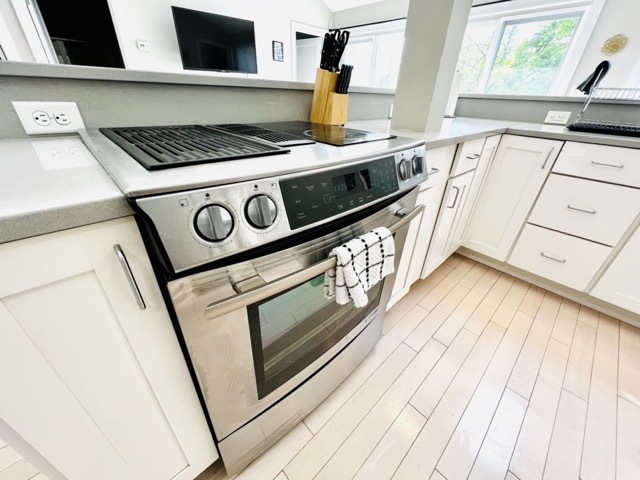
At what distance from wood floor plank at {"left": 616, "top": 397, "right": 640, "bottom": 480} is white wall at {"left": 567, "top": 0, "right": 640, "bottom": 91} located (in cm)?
278

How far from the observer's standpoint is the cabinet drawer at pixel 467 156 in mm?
1163

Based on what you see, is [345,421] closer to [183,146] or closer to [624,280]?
[183,146]

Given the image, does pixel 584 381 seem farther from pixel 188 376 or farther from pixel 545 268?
pixel 188 376

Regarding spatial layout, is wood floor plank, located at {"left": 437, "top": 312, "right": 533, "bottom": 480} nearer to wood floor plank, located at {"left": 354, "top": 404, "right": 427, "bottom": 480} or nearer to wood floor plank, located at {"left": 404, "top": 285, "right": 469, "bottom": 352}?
wood floor plank, located at {"left": 354, "top": 404, "right": 427, "bottom": 480}

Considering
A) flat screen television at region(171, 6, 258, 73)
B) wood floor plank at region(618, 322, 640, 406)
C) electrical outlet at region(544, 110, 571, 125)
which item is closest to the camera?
wood floor plank at region(618, 322, 640, 406)

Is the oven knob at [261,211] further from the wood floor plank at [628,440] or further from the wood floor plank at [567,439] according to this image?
the wood floor plank at [628,440]

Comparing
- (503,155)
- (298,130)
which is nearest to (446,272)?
(503,155)

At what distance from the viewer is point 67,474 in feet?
1.52

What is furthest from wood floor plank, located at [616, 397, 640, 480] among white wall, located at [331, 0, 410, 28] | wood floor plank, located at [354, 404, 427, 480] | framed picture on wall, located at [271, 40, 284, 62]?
framed picture on wall, located at [271, 40, 284, 62]

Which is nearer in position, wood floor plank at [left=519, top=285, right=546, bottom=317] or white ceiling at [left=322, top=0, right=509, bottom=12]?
wood floor plank at [left=519, top=285, right=546, bottom=317]

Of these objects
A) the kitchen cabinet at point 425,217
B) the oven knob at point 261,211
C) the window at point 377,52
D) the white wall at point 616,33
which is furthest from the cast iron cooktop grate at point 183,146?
the window at point 377,52

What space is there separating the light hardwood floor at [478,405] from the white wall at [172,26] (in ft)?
8.15

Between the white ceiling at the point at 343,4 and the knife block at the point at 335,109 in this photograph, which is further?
the white ceiling at the point at 343,4

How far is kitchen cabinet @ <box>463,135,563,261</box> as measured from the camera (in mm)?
1417
